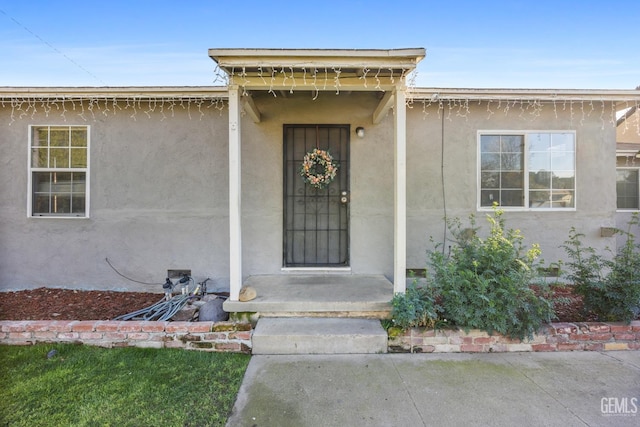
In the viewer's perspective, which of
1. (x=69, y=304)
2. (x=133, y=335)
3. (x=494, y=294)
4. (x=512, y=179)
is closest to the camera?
(x=494, y=294)

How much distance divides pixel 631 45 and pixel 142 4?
9836mm

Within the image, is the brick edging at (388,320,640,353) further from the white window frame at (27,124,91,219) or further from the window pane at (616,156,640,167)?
the window pane at (616,156,640,167)

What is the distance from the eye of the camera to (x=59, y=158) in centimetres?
477

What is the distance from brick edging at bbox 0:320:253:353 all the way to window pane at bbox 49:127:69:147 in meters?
2.94

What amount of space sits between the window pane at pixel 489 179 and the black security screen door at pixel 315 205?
2.20 m

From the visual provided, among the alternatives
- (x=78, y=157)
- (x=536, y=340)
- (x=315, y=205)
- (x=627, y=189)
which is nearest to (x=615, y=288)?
(x=536, y=340)

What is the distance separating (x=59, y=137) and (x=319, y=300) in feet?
15.8

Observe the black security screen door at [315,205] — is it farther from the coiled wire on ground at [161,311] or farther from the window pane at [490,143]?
the window pane at [490,143]

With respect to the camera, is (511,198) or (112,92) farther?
(511,198)

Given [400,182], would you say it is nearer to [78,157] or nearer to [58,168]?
[78,157]

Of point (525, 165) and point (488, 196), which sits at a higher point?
point (525, 165)

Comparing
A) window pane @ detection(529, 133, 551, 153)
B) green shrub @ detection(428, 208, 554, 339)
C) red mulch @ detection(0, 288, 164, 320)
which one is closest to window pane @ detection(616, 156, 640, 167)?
window pane @ detection(529, 133, 551, 153)

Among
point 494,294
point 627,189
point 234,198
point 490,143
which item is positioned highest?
point 490,143

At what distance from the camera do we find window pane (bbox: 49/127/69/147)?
15.6 feet
